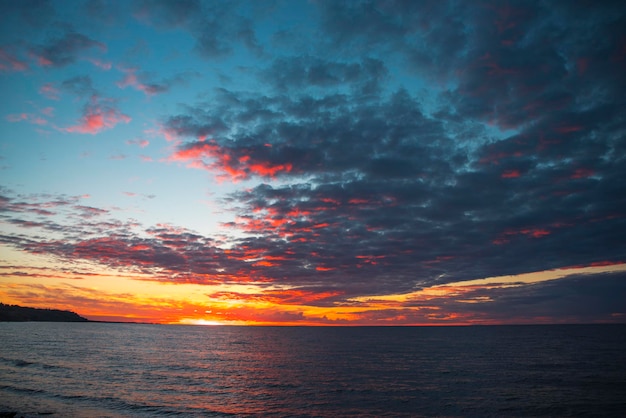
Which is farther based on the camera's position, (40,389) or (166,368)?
(166,368)

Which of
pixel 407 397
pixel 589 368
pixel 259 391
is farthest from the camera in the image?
pixel 589 368

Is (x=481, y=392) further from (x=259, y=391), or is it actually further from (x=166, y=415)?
(x=166, y=415)

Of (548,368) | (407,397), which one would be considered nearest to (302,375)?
(407,397)

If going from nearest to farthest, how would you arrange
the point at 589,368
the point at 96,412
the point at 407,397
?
1. the point at 96,412
2. the point at 407,397
3. the point at 589,368

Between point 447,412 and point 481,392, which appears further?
point 481,392

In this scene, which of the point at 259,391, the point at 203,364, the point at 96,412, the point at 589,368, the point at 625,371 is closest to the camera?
the point at 96,412

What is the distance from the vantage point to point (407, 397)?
3969 centimetres

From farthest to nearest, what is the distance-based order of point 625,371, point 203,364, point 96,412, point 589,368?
point 203,364 → point 589,368 → point 625,371 → point 96,412

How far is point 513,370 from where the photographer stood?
58781 mm

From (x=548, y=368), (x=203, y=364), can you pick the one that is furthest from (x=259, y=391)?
(x=548, y=368)

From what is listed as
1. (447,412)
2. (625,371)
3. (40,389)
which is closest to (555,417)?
(447,412)

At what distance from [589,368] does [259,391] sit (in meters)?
52.5

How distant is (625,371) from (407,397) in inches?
1525

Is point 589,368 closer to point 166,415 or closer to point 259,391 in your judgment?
point 259,391
